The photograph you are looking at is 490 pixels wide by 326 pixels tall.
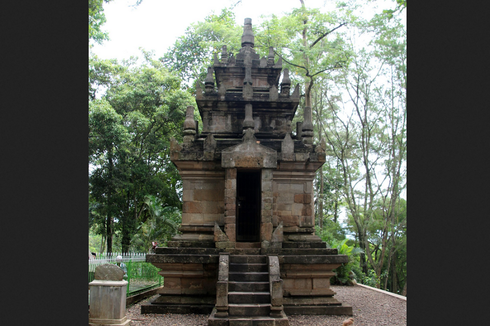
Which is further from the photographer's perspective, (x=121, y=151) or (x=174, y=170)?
Answer: (x=174, y=170)

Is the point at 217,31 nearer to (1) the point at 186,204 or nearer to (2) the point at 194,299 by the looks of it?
(1) the point at 186,204

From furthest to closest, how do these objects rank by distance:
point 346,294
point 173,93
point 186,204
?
point 173,93 < point 346,294 < point 186,204

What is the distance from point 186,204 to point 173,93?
11.6 metres

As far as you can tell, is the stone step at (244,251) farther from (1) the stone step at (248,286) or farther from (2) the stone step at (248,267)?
(1) the stone step at (248,286)

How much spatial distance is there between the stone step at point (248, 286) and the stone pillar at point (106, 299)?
232 cm

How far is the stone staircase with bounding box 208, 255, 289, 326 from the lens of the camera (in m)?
7.42

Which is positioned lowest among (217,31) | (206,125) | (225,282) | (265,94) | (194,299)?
(194,299)

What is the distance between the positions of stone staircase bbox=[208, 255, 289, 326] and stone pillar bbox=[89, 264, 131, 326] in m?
1.73

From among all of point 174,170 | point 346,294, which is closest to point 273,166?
point 346,294

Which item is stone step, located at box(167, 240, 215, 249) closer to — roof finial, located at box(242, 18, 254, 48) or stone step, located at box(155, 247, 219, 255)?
stone step, located at box(155, 247, 219, 255)

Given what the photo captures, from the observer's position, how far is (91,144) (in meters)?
19.1

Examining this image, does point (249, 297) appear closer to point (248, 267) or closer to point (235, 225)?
point (248, 267)

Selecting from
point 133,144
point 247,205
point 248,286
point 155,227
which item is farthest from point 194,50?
point 248,286

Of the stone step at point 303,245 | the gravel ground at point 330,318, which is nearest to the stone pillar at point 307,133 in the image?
the stone step at point 303,245
